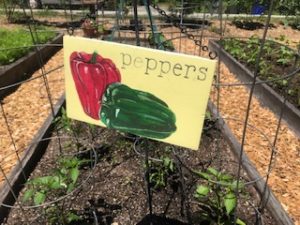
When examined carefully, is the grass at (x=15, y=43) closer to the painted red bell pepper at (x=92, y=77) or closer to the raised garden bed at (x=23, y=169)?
the raised garden bed at (x=23, y=169)

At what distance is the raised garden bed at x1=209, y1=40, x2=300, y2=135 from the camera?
333cm

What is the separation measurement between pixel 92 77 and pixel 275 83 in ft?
9.82

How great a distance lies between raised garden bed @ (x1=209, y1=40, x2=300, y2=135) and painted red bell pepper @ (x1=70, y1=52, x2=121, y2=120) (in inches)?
61.6

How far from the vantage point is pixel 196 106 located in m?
1.28

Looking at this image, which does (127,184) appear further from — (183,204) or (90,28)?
(90,28)

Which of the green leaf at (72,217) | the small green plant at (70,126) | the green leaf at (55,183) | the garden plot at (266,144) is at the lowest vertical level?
the garden plot at (266,144)

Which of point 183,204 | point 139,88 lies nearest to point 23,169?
point 183,204

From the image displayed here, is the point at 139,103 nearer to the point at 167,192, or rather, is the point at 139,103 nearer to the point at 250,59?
the point at 167,192

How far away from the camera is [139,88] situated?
4.44 feet

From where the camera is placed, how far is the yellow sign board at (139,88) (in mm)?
1250

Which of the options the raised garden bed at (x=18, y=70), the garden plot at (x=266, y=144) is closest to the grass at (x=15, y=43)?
the raised garden bed at (x=18, y=70)

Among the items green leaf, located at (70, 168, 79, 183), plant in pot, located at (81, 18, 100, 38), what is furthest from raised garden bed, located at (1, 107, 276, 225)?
plant in pot, located at (81, 18, 100, 38)

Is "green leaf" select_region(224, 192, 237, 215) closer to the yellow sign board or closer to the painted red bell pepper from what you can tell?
the yellow sign board

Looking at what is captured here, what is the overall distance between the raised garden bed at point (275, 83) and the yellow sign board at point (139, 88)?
1.55 m
